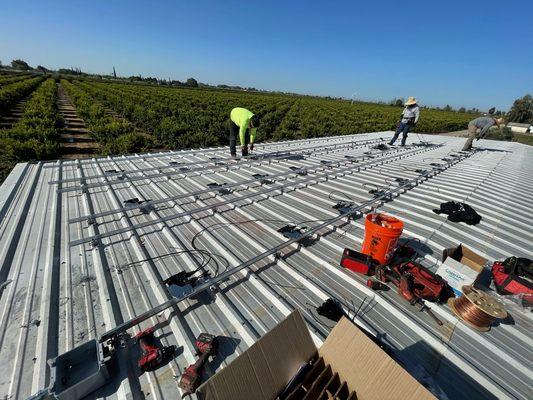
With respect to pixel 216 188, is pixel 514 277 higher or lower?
higher

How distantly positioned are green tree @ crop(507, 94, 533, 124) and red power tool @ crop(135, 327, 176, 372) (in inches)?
4115

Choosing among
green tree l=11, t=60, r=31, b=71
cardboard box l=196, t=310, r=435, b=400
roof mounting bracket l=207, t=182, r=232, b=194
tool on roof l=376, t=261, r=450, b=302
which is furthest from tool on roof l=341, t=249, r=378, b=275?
green tree l=11, t=60, r=31, b=71

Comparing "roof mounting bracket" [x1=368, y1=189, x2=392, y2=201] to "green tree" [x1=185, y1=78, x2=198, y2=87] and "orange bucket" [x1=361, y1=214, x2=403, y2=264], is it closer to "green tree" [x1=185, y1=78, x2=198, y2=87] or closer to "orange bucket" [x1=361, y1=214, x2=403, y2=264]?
"orange bucket" [x1=361, y1=214, x2=403, y2=264]

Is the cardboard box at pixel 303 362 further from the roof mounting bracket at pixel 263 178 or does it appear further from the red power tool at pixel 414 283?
the roof mounting bracket at pixel 263 178

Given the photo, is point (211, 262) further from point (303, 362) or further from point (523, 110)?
point (523, 110)

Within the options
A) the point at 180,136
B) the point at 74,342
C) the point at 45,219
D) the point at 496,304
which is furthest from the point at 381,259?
the point at 180,136

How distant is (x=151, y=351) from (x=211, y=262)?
150cm

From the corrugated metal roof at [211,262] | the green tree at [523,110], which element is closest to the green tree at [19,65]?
the corrugated metal roof at [211,262]

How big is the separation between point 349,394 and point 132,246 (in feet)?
11.4

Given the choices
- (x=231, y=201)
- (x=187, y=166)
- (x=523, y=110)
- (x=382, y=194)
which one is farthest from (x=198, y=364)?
(x=523, y=110)

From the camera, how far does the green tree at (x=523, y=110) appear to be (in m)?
74.2

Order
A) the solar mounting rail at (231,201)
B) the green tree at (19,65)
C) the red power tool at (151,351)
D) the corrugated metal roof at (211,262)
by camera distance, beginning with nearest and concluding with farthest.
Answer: the red power tool at (151,351) → the corrugated metal roof at (211,262) → the solar mounting rail at (231,201) → the green tree at (19,65)

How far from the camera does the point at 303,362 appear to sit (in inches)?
84.5

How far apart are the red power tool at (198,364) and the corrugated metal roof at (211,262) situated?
112 mm
